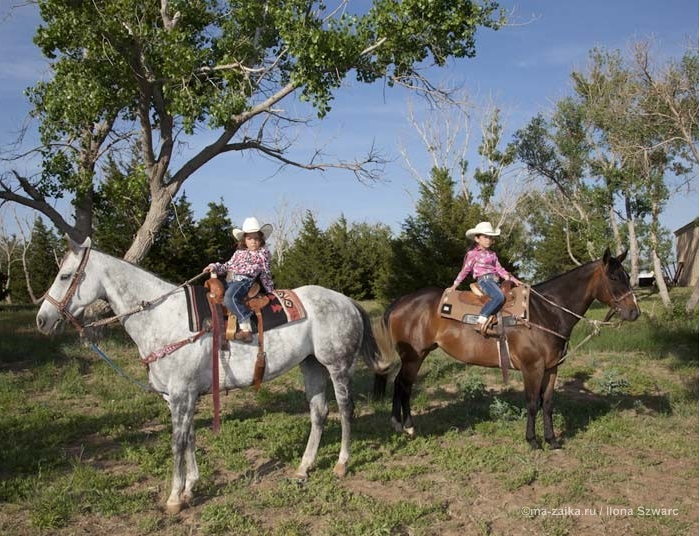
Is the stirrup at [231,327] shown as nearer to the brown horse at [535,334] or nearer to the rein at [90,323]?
the rein at [90,323]

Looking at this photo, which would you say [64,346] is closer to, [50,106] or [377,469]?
[50,106]

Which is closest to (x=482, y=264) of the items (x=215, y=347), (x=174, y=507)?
(x=215, y=347)

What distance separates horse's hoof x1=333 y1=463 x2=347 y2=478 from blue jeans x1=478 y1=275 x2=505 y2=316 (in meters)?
2.42

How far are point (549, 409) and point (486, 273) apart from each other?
178 cm

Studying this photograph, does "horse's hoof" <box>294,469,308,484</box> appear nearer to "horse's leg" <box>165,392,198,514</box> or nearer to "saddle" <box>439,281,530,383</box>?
"horse's leg" <box>165,392,198,514</box>

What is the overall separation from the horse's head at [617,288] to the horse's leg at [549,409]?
41.9 inches

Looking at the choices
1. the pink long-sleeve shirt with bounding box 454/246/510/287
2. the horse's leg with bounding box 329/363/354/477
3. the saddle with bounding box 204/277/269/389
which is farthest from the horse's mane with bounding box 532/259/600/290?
the saddle with bounding box 204/277/269/389

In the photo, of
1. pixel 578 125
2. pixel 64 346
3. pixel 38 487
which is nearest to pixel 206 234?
pixel 64 346

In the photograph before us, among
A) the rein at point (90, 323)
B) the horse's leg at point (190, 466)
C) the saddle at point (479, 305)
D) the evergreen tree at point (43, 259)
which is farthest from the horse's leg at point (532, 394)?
the evergreen tree at point (43, 259)

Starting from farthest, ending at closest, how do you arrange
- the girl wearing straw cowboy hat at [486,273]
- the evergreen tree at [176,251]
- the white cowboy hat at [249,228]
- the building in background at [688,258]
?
the building in background at [688,258] → the evergreen tree at [176,251] → the girl wearing straw cowboy hat at [486,273] → the white cowboy hat at [249,228]

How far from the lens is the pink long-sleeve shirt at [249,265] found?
494cm

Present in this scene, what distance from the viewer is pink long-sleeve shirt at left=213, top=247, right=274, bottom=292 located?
195 inches

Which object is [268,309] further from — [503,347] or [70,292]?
[503,347]

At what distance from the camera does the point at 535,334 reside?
20.2ft
